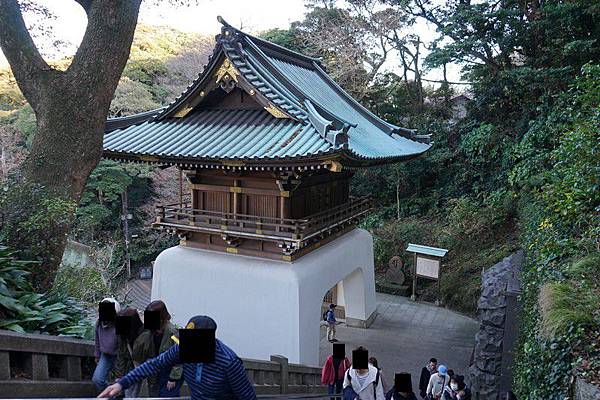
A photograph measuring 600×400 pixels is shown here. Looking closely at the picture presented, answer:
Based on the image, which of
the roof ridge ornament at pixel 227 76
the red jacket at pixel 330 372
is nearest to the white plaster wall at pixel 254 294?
the red jacket at pixel 330 372

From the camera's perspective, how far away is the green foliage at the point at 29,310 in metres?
4.26

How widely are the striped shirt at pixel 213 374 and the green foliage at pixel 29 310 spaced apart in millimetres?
1977

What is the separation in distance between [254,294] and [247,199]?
2191 millimetres

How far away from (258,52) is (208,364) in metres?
9.49

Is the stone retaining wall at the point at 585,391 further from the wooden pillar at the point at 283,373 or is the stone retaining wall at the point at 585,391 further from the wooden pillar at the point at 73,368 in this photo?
the wooden pillar at the point at 73,368

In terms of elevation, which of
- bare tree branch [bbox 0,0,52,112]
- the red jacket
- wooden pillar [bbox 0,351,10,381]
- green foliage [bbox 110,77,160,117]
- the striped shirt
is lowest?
the red jacket

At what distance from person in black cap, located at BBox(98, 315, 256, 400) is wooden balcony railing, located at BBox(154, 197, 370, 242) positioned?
6.15 metres

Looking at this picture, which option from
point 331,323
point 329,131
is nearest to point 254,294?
point 331,323

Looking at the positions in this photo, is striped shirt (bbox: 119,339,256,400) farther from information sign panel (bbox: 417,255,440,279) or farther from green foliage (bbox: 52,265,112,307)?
information sign panel (bbox: 417,255,440,279)

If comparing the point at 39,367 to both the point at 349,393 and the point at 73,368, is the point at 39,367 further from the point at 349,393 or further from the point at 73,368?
the point at 349,393

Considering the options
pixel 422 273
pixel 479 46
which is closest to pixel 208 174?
pixel 422 273

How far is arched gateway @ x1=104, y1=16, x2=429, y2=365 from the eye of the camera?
912 centimetres

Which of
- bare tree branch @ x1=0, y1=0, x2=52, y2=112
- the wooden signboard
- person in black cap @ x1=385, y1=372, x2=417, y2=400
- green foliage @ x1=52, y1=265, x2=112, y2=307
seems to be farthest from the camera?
the wooden signboard

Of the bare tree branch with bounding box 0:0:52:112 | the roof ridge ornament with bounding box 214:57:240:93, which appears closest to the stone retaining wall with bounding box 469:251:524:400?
the roof ridge ornament with bounding box 214:57:240:93
